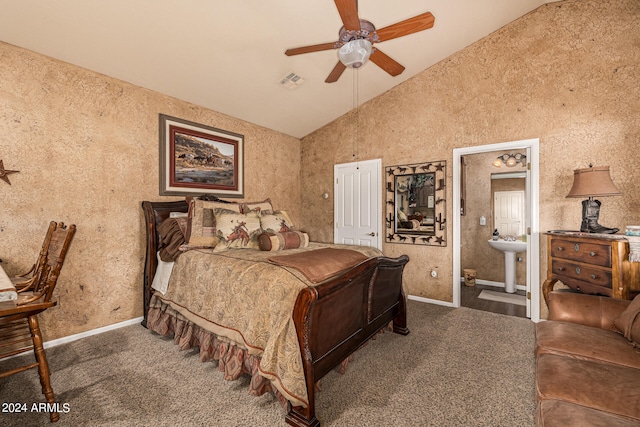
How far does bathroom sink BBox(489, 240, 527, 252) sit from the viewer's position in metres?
4.21

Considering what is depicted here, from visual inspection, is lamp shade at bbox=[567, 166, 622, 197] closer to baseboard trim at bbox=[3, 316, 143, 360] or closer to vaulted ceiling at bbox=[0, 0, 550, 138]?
vaulted ceiling at bbox=[0, 0, 550, 138]

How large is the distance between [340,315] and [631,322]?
5.51ft

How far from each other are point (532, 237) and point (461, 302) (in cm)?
131

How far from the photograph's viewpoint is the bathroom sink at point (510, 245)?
421 cm

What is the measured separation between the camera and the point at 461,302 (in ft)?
13.3

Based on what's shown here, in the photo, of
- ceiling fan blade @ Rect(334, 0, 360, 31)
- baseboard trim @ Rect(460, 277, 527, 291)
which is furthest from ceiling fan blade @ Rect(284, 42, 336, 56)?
baseboard trim @ Rect(460, 277, 527, 291)

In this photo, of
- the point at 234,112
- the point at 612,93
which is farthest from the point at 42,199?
the point at 612,93

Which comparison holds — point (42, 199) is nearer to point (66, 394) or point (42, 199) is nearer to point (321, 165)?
point (66, 394)

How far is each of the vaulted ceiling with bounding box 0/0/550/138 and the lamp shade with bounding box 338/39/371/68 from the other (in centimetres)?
86

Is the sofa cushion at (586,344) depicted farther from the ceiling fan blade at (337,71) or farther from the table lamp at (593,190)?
the ceiling fan blade at (337,71)

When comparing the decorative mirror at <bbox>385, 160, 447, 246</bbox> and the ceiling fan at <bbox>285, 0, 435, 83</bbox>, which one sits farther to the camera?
the decorative mirror at <bbox>385, 160, 447, 246</bbox>

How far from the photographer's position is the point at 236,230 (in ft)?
9.57

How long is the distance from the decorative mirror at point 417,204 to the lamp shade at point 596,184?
148 centimetres

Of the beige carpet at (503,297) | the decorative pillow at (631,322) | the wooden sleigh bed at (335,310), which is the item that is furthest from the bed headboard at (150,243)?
the beige carpet at (503,297)
